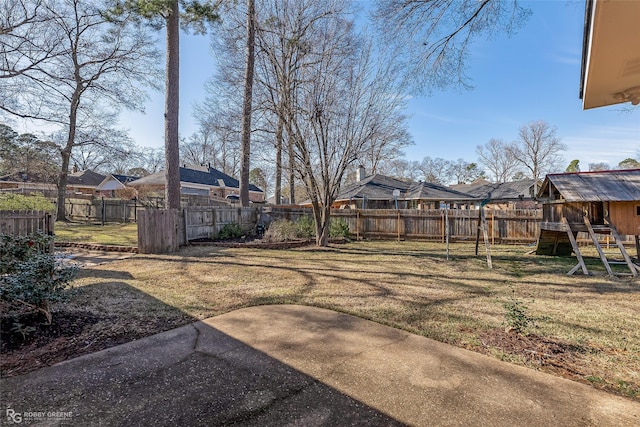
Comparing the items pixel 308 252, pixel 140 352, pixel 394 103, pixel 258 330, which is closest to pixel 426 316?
pixel 258 330

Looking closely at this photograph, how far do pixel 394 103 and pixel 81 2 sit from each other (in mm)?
15226

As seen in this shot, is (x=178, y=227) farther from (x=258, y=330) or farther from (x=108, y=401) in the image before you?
(x=108, y=401)

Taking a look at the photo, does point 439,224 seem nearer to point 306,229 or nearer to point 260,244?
point 306,229

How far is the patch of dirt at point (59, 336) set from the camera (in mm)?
2580

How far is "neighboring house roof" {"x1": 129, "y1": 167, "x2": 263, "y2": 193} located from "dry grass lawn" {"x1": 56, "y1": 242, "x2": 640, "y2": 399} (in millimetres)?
20277

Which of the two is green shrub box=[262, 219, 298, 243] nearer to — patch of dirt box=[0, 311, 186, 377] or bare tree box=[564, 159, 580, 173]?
patch of dirt box=[0, 311, 186, 377]

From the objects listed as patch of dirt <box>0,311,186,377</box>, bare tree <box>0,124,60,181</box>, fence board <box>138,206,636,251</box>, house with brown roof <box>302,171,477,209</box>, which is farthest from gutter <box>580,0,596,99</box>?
bare tree <box>0,124,60,181</box>

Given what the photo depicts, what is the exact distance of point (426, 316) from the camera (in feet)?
12.4

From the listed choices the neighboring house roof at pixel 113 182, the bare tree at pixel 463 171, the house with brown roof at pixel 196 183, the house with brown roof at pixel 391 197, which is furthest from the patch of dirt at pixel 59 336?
the bare tree at pixel 463 171

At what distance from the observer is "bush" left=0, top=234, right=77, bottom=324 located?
2.89 metres

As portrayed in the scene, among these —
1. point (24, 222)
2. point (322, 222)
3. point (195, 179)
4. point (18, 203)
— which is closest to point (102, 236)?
point (18, 203)

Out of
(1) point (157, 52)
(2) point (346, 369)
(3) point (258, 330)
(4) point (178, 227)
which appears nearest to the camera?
(2) point (346, 369)

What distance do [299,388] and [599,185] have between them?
30.3 ft

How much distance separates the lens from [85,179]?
35.3 metres
